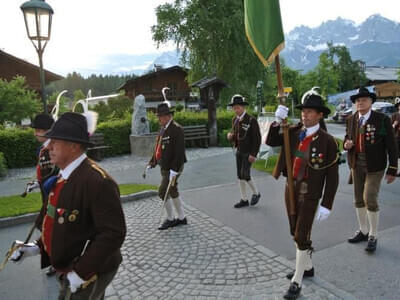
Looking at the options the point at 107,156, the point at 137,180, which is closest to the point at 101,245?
the point at 137,180

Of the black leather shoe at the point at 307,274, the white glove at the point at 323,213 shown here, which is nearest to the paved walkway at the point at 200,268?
the black leather shoe at the point at 307,274

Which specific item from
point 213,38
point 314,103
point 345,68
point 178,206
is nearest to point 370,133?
point 314,103

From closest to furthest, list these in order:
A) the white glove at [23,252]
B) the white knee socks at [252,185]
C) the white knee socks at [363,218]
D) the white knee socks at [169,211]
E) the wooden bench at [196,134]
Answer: the white glove at [23,252], the white knee socks at [363,218], the white knee socks at [169,211], the white knee socks at [252,185], the wooden bench at [196,134]

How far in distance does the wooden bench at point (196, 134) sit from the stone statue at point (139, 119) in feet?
6.78

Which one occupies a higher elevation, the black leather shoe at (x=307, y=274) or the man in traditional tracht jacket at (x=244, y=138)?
the man in traditional tracht jacket at (x=244, y=138)

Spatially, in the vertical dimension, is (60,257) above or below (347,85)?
below

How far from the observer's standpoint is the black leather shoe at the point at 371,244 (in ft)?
14.1

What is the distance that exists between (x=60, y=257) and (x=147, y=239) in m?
3.07

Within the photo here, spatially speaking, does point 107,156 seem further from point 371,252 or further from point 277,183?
point 371,252

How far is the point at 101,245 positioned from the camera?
6.50 feet

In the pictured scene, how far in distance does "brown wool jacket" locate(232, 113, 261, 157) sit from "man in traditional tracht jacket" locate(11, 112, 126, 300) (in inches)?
174

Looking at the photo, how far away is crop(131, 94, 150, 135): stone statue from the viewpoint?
14.0 meters

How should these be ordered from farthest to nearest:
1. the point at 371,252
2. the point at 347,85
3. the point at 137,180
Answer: the point at 347,85, the point at 137,180, the point at 371,252

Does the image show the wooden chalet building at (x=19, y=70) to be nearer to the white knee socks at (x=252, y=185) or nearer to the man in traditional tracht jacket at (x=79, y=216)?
the white knee socks at (x=252, y=185)
